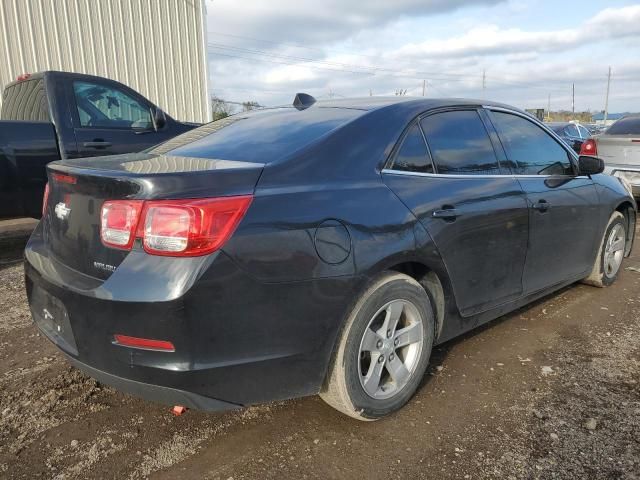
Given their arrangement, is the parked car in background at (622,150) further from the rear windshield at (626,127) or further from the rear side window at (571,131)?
the rear side window at (571,131)

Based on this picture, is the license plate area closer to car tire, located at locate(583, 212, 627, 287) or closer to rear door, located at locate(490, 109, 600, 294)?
rear door, located at locate(490, 109, 600, 294)

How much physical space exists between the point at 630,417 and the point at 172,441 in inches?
88.4

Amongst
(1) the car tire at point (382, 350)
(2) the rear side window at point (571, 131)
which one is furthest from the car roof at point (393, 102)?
(2) the rear side window at point (571, 131)

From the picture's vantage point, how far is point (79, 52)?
10102 millimetres

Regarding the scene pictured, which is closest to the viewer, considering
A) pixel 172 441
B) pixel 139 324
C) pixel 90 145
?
pixel 139 324

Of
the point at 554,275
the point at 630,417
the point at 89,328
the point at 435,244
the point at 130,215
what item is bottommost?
the point at 630,417

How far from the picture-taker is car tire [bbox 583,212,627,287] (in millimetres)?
4379

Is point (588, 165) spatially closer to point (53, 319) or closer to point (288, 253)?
point (288, 253)

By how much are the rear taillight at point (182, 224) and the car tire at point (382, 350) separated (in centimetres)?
71

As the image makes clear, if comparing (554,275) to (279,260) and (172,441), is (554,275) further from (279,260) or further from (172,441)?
(172,441)

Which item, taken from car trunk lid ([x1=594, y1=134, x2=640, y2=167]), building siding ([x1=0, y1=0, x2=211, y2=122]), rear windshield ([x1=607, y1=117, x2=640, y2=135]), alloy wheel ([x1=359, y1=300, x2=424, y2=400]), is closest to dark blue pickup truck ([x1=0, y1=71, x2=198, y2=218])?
building siding ([x1=0, y1=0, x2=211, y2=122])

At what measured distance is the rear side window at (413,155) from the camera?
8.68 feet

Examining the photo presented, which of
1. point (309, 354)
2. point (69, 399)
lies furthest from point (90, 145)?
point (309, 354)

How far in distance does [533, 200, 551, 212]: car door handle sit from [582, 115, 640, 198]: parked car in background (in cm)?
478
